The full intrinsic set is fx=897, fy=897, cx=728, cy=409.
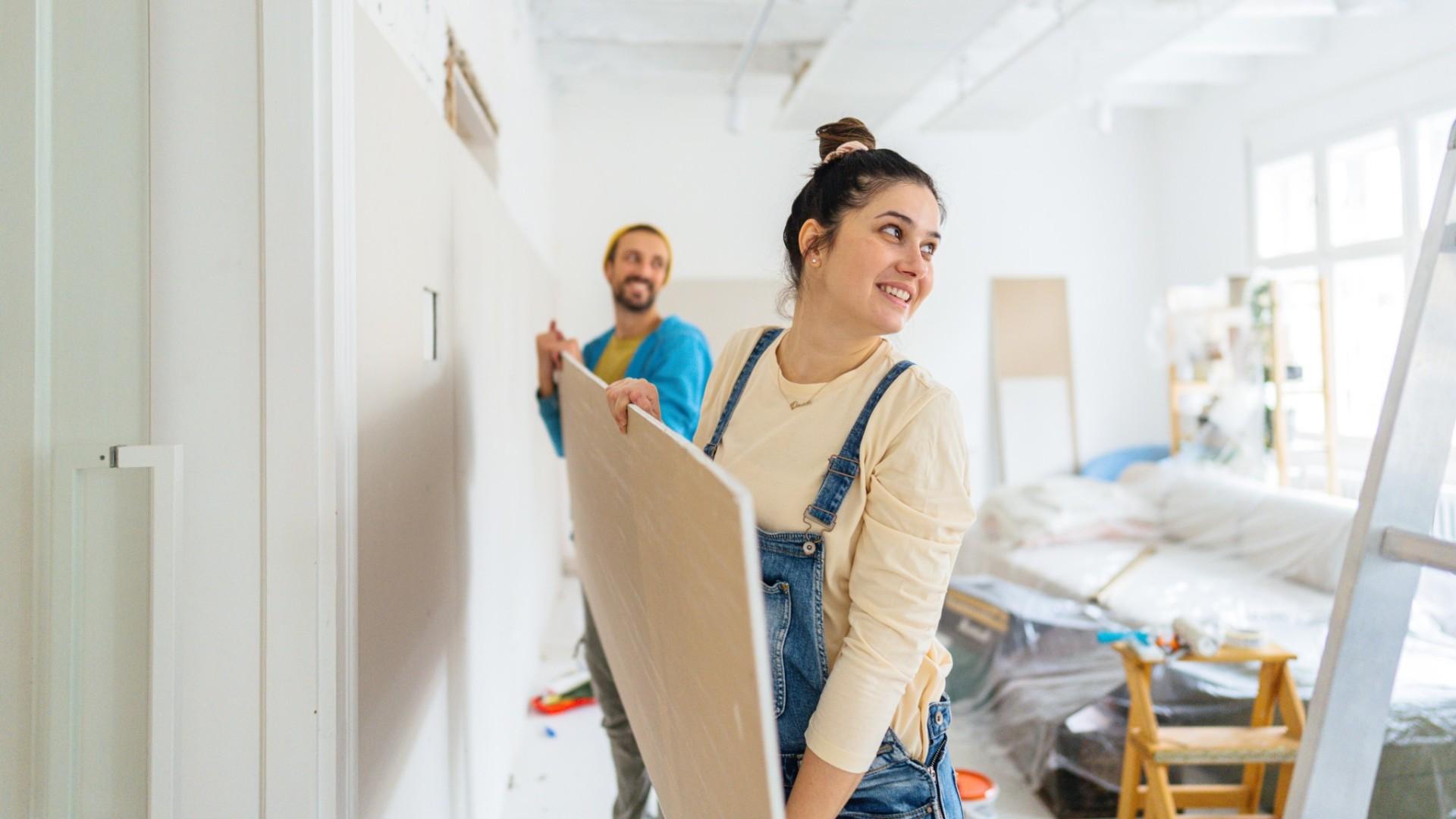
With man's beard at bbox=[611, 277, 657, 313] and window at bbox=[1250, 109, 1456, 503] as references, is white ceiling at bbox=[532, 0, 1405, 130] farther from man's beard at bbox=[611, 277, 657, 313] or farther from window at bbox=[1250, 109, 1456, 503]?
man's beard at bbox=[611, 277, 657, 313]

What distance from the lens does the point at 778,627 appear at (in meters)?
1.04

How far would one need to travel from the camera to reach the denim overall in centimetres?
101

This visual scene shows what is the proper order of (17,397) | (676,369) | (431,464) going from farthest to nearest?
1. (676,369)
2. (431,464)
3. (17,397)

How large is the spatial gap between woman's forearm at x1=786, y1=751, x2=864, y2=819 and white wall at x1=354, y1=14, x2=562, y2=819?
63cm

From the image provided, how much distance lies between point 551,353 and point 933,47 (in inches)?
108

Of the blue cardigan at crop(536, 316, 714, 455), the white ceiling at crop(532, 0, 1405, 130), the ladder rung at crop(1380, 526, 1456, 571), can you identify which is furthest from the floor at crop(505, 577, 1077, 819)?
the white ceiling at crop(532, 0, 1405, 130)

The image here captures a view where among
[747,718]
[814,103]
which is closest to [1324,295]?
[814,103]

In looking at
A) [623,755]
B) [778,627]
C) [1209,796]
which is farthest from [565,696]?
[778,627]

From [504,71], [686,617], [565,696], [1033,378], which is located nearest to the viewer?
[686,617]

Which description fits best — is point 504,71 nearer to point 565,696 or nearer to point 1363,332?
point 565,696

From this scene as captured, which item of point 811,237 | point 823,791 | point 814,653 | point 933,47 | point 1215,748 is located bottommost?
point 1215,748

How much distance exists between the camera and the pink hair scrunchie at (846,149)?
120cm

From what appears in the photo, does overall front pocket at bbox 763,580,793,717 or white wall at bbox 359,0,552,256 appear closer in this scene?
overall front pocket at bbox 763,580,793,717

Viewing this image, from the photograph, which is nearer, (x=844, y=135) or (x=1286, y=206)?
(x=844, y=135)
